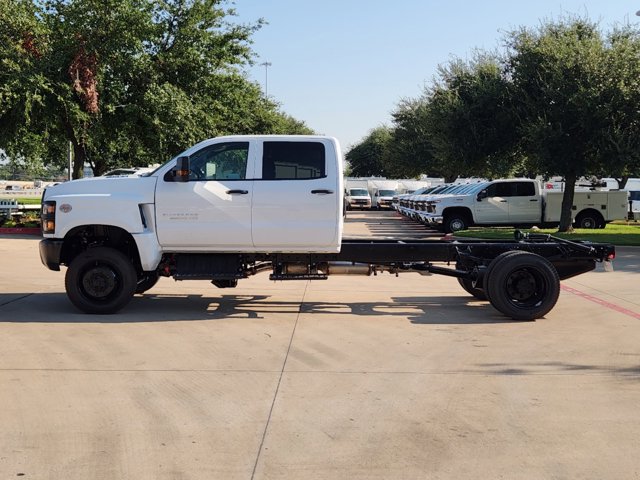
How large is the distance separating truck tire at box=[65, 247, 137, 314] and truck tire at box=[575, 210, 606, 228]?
20631 mm

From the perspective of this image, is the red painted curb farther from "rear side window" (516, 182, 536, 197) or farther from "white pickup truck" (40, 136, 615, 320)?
"rear side window" (516, 182, 536, 197)

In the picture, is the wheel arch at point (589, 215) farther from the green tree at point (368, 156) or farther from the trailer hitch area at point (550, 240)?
the green tree at point (368, 156)

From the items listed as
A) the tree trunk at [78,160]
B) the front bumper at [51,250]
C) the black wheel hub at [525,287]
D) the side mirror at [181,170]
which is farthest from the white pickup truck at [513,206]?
the front bumper at [51,250]

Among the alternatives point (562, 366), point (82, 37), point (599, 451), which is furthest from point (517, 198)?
point (599, 451)

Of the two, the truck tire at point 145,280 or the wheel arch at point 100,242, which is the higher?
the wheel arch at point 100,242

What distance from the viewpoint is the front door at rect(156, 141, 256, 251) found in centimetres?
902

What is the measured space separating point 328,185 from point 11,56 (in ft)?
50.8

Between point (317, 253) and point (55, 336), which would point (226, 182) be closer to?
point (317, 253)

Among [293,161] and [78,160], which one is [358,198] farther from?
[293,161]

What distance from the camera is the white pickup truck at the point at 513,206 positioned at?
1003 inches

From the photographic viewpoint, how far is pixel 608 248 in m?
10.0

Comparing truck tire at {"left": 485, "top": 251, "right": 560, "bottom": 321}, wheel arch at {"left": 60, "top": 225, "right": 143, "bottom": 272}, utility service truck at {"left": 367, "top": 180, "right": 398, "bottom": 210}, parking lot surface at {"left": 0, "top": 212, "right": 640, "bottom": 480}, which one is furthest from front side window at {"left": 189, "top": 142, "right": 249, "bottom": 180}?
utility service truck at {"left": 367, "top": 180, "right": 398, "bottom": 210}

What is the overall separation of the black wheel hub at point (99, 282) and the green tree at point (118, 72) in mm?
12078

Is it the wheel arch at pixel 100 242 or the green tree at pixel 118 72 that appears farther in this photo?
the green tree at pixel 118 72
